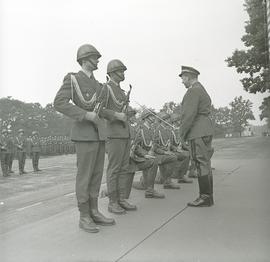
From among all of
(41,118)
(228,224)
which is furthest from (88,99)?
(41,118)

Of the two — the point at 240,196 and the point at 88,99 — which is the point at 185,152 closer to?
the point at 240,196

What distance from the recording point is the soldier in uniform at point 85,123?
4895 mm

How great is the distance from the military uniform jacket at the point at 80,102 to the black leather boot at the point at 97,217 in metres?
0.74

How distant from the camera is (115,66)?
5.96m

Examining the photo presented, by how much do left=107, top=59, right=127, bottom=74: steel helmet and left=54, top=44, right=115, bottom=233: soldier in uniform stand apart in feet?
2.70

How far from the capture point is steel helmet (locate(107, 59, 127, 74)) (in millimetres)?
5961

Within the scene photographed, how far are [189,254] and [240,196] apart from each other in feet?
10.6

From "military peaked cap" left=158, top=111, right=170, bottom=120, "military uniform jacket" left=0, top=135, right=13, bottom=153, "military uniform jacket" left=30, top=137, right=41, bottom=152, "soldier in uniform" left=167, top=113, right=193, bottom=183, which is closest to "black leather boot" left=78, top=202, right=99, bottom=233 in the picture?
"soldier in uniform" left=167, top=113, right=193, bottom=183

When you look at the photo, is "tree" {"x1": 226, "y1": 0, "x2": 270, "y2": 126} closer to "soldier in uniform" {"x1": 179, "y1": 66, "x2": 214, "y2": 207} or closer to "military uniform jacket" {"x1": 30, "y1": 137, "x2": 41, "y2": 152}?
"soldier in uniform" {"x1": 179, "y1": 66, "x2": 214, "y2": 207}

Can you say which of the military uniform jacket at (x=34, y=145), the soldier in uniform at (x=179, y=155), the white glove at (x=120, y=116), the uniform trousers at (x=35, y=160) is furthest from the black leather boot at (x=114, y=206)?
the military uniform jacket at (x=34, y=145)

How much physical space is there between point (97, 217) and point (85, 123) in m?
1.05

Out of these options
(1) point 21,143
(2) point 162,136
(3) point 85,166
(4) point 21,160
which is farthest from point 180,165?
(1) point 21,143

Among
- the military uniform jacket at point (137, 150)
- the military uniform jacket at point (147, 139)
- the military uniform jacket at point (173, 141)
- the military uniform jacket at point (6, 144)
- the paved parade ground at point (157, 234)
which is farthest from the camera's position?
the military uniform jacket at point (6, 144)

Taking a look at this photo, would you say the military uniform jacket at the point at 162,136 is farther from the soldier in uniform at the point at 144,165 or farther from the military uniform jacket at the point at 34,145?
the military uniform jacket at the point at 34,145
